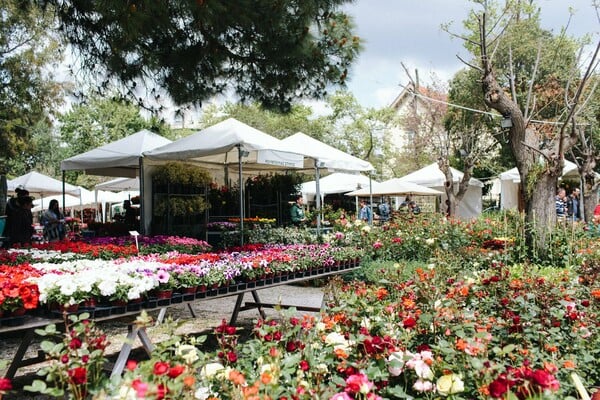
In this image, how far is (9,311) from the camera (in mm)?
2848

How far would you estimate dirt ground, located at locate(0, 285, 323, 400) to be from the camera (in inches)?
164

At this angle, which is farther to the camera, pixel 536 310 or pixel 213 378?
pixel 536 310

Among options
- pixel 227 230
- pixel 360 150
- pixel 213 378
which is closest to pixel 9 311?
pixel 213 378

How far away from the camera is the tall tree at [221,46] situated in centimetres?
500

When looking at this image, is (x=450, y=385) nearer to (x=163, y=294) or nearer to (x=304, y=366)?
(x=304, y=366)

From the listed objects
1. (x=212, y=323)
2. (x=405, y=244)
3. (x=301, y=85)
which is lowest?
(x=212, y=323)

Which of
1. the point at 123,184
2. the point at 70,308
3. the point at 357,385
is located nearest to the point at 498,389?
the point at 357,385

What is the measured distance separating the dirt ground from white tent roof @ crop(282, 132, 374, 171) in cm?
221

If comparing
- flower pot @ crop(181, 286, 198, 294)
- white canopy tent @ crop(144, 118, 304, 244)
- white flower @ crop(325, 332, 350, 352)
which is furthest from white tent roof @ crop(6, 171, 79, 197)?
white flower @ crop(325, 332, 350, 352)

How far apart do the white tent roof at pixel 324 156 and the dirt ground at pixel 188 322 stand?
2214 millimetres

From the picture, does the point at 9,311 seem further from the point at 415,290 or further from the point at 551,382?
the point at 551,382

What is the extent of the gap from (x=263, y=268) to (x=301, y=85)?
107 inches

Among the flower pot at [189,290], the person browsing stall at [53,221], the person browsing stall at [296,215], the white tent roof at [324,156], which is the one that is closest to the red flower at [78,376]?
the flower pot at [189,290]

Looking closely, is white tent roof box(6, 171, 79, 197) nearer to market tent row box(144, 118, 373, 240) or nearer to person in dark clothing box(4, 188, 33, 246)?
person in dark clothing box(4, 188, 33, 246)
